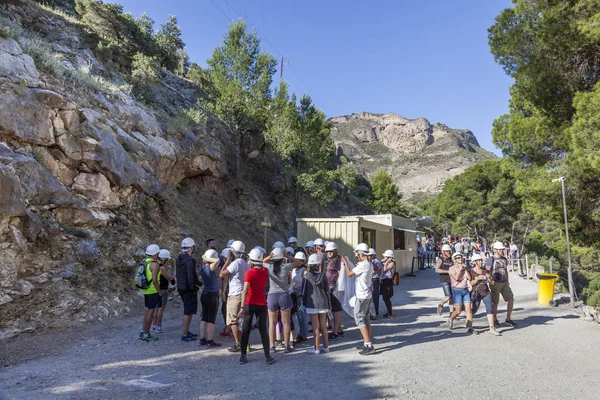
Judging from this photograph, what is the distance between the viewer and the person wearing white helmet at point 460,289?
24.9 feet

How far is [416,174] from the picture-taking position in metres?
118

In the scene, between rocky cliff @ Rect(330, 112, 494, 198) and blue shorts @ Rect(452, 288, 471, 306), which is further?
rocky cliff @ Rect(330, 112, 494, 198)

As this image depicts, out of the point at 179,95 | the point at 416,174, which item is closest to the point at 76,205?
the point at 179,95

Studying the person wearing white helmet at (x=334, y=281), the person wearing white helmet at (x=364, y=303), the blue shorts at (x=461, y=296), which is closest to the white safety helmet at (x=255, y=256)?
the person wearing white helmet at (x=364, y=303)

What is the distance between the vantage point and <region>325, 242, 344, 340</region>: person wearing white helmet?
7137mm

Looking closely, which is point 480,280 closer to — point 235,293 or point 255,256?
point 255,256

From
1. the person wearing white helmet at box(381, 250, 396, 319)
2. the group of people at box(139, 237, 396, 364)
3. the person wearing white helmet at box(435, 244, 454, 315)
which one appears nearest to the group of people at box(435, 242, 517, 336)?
the person wearing white helmet at box(435, 244, 454, 315)

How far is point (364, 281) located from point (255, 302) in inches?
71.4

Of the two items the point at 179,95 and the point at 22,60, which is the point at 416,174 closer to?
the point at 179,95

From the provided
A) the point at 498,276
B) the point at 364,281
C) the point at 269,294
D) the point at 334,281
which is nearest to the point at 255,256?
the point at 269,294

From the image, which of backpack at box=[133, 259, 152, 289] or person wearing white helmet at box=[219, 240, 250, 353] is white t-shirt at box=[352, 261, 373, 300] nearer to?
person wearing white helmet at box=[219, 240, 250, 353]

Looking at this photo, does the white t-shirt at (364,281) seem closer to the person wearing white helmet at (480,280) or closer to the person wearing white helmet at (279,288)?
the person wearing white helmet at (279,288)

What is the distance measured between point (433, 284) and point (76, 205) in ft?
45.9

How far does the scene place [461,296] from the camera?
766 centimetres
